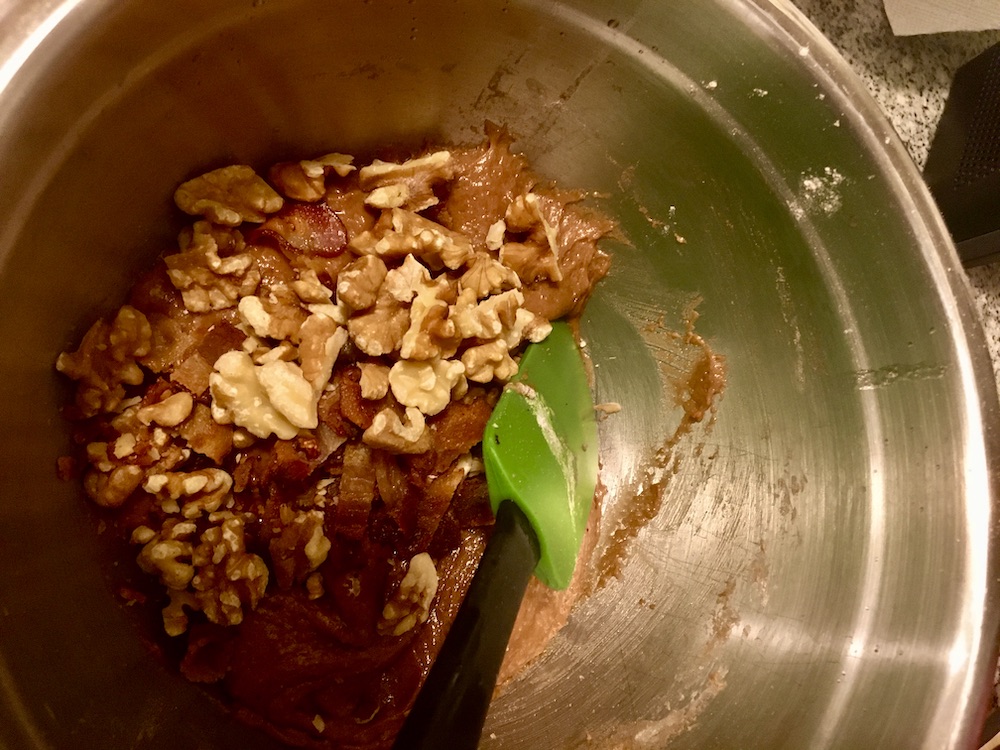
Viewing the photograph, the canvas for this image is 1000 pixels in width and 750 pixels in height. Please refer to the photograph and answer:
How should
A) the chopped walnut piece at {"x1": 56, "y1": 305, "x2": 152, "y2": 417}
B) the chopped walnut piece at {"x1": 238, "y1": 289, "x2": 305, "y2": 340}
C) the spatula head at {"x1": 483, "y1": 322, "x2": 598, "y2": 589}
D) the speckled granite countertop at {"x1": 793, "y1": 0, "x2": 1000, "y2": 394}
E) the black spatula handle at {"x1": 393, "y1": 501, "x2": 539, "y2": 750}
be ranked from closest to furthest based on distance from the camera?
the black spatula handle at {"x1": 393, "y1": 501, "x2": 539, "y2": 750} < the chopped walnut piece at {"x1": 56, "y1": 305, "x2": 152, "y2": 417} < the chopped walnut piece at {"x1": 238, "y1": 289, "x2": 305, "y2": 340} < the spatula head at {"x1": 483, "y1": 322, "x2": 598, "y2": 589} < the speckled granite countertop at {"x1": 793, "y1": 0, "x2": 1000, "y2": 394}

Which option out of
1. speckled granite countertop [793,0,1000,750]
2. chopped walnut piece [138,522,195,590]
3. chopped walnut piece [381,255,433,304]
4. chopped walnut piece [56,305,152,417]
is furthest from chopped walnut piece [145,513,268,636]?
speckled granite countertop [793,0,1000,750]

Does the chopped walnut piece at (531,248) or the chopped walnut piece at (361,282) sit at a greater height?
the chopped walnut piece at (361,282)

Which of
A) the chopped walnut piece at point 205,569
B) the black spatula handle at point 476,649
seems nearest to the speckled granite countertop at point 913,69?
the black spatula handle at point 476,649

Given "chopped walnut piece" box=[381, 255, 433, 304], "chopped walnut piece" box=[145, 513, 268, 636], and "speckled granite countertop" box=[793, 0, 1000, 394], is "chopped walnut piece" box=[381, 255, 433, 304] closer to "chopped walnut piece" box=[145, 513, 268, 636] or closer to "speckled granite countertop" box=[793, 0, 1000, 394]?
"chopped walnut piece" box=[145, 513, 268, 636]

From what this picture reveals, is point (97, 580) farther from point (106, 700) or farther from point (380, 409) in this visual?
point (380, 409)

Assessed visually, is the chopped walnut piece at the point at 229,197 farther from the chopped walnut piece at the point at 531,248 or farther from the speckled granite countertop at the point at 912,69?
the speckled granite countertop at the point at 912,69

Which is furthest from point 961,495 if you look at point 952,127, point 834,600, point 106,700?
point 106,700
